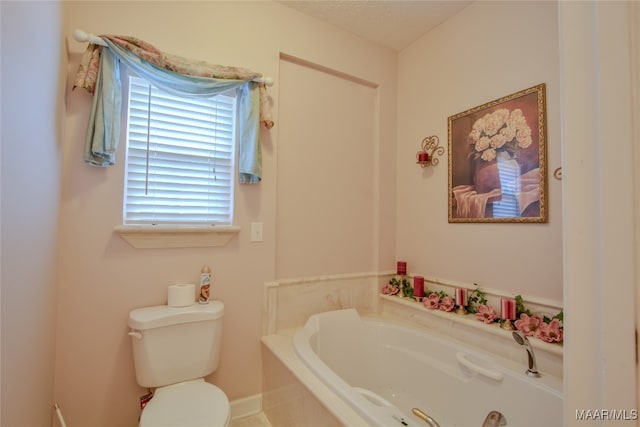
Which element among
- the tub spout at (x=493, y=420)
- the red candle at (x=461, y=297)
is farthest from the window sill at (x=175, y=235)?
the tub spout at (x=493, y=420)

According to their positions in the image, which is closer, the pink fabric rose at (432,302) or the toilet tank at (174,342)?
the toilet tank at (174,342)

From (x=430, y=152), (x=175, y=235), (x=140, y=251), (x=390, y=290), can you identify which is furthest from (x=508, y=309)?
(x=140, y=251)

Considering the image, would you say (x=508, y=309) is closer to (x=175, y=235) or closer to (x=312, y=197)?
(x=312, y=197)

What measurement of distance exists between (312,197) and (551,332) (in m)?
1.52

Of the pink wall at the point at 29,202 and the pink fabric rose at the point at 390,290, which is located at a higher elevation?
the pink wall at the point at 29,202

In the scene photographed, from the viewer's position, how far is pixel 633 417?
401 mm

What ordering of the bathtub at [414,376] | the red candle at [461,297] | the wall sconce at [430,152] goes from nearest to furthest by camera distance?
the bathtub at [414,376], the red candle at [461,297], the wall sconce at [430,152]

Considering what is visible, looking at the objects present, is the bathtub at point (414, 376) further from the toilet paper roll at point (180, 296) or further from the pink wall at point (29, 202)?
the pink wall at point (29, 202)

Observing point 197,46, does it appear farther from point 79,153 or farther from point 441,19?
point 441,19

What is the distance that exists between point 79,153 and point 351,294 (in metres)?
1.87

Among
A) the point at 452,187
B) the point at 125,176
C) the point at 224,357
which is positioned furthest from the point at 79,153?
the point at 452,187

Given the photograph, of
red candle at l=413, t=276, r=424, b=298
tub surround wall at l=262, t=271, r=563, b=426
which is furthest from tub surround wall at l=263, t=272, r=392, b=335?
red candle at l=413, t=276, r=424, b=298

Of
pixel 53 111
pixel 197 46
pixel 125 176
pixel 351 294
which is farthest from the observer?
pixel 351 294

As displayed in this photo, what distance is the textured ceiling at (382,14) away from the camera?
6.30 feet
